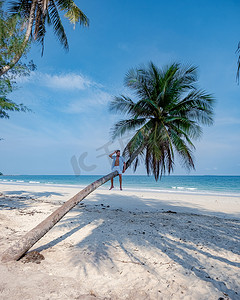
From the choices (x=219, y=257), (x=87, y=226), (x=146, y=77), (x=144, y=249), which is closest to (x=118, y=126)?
(x=146, y=77)

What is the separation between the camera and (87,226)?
16.4 feet

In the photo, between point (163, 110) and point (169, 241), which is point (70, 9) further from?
point (169, 241)

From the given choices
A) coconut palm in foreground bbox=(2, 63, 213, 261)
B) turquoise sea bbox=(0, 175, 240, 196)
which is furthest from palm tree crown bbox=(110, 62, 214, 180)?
turquoise sea bbox=(0, 175, 240, 196)

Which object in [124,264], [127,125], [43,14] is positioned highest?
[43,14]

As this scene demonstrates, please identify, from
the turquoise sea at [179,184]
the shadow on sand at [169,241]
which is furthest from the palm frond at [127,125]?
the turquoise sea at [179,184]

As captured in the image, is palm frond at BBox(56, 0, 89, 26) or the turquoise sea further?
the turquoise sea

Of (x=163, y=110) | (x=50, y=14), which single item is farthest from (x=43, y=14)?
(x=163, y=110)

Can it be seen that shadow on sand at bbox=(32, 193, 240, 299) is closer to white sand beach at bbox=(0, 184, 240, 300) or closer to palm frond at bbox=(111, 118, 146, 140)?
white sand beach at bbox=(0, 184, 240, 300)

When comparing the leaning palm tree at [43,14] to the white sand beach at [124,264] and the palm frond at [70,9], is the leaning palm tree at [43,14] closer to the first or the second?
the palm frond at [70,9]

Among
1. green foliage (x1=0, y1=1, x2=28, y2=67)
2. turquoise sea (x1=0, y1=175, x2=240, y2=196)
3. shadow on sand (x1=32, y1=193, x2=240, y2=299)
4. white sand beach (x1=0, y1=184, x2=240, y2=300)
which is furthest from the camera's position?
turquoise sea (x1=0, y1=175, x2=240, y2=196)

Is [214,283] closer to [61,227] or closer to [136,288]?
[136,288]

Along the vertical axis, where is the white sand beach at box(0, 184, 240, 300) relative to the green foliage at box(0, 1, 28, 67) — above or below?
below

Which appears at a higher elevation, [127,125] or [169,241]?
[127,125]

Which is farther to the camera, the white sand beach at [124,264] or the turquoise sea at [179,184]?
the turquoise sea at [179,184]
